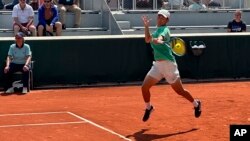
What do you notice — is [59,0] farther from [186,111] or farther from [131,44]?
[186,111]

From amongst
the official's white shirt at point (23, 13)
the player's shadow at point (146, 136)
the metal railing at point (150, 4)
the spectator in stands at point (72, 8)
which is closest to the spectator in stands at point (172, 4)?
the metal railing at point (150, 4)

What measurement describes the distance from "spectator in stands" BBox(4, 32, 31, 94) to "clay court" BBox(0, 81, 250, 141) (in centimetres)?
52

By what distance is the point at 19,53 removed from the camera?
50.6 ft

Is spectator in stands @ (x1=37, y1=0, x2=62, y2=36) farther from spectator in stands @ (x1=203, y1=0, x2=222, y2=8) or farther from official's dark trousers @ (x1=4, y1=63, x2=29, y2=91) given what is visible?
spectator in stands @ (x1=203, y1=0, x2=222, y2=8)

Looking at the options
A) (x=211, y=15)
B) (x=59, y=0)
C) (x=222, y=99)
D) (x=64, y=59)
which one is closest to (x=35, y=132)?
(x=222, y=99)

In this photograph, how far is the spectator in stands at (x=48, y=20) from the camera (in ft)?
63.8

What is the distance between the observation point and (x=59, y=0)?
868 inches

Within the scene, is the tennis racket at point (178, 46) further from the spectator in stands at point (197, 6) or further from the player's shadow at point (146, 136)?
the spectator in stands at point (197, 6)

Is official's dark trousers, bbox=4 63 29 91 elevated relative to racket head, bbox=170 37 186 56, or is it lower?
lower

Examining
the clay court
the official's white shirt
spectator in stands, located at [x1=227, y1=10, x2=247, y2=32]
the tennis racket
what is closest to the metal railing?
spectator in stands, located at [x1=227, y1=10, x2=247, y2=32]

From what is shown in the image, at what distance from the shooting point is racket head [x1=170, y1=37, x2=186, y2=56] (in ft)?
54.0

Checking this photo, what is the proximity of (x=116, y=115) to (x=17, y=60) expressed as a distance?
15.9 feet

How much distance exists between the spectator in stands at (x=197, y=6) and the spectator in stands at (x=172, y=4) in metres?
0.50

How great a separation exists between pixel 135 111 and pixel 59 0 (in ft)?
36.0
